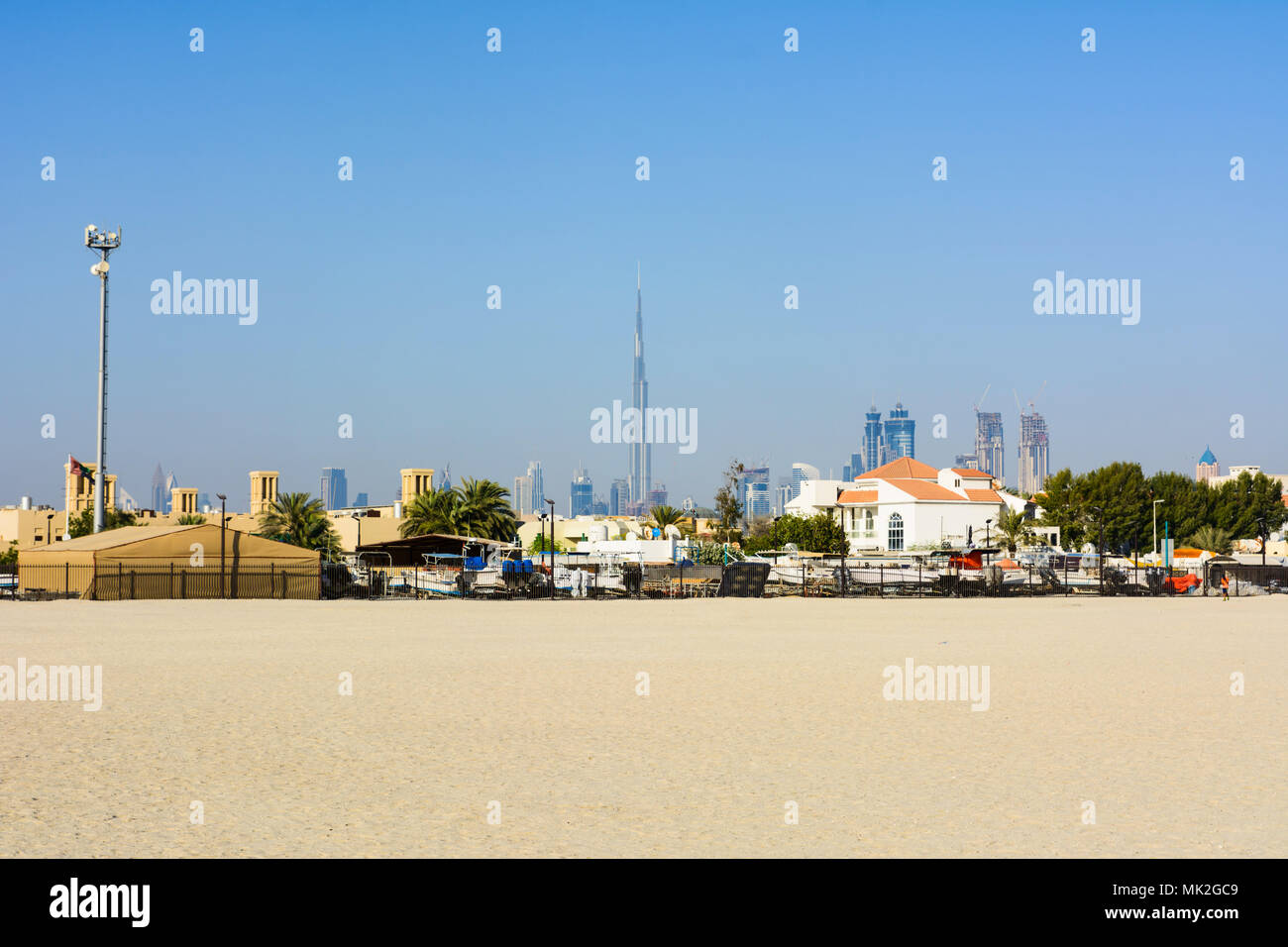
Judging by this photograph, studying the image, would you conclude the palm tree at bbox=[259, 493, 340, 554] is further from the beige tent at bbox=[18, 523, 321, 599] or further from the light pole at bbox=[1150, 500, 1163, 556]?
the light pole at bbox=[1150, 500, 1163, 556]

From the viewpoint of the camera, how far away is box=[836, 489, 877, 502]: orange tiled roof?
12638 cm

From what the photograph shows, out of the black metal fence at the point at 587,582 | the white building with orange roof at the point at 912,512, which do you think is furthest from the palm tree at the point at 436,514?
the white building with orange roof at the point at 912,512

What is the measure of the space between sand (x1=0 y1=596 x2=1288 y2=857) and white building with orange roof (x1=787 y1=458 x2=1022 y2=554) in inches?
3710

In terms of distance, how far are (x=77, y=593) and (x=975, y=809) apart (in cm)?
4478

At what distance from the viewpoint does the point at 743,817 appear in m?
9.52

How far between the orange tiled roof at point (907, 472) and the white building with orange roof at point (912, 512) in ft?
2.18

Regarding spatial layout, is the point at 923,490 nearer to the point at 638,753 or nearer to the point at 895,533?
the point at 895,533

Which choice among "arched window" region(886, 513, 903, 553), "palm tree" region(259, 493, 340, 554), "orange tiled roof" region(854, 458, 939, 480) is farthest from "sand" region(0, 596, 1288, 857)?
"orange tiled roof" region(854, 458, 939, 480)

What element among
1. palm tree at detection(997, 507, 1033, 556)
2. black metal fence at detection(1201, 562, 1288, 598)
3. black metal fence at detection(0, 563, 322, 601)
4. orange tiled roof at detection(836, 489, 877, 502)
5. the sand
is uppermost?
orange tiled roof at detection(836, 489, 877, 502)

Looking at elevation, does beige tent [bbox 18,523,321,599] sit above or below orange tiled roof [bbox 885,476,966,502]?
below

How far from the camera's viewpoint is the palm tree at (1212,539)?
11324cm

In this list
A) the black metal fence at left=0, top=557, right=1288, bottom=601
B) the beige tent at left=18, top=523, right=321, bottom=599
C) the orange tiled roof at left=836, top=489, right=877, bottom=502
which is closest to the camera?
the beige tent at left=18, top=523, right=321, bottom=599
